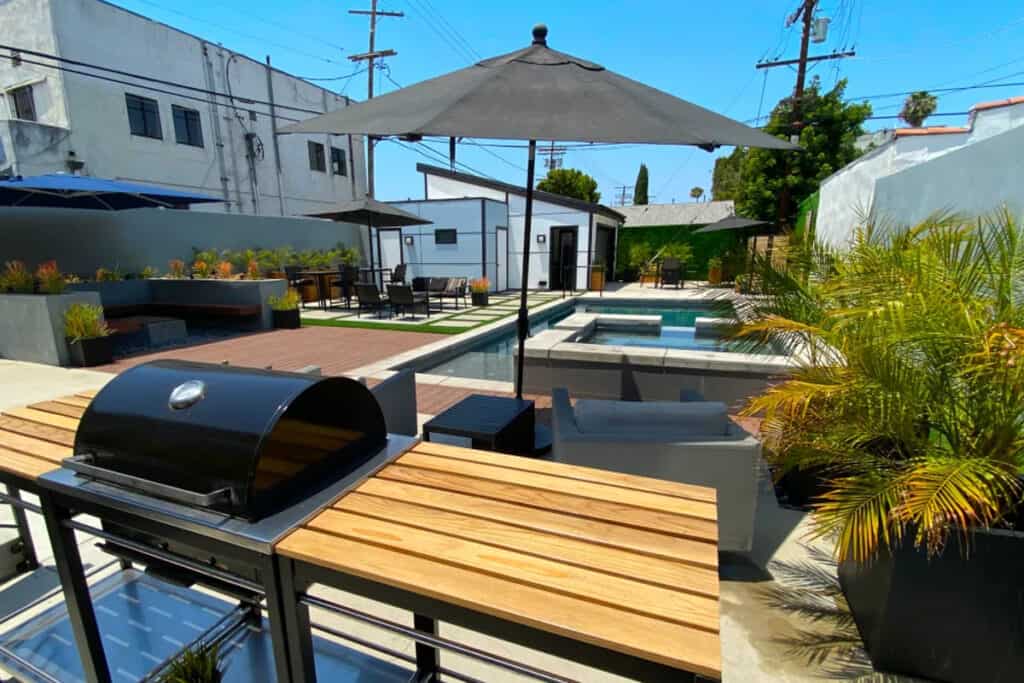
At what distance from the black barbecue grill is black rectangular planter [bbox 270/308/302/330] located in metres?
8.40

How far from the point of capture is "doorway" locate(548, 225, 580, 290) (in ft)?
54.4

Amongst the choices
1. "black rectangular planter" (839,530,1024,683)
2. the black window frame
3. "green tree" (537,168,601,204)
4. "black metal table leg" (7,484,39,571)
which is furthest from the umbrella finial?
"green tree" (537,168,601,204)

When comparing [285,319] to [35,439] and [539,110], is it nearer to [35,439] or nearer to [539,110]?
[35,439]

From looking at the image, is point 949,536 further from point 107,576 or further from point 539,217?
point 539,217

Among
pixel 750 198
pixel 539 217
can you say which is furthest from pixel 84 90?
pixel 750 198

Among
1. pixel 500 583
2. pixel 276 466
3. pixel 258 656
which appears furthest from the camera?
pixel 258 656

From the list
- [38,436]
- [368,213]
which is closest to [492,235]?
[368,213]

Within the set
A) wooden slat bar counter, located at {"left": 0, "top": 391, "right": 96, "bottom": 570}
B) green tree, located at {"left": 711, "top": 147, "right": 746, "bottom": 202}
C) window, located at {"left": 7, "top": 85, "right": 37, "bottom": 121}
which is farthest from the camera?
green tree, located at {"left": 711, "top": 147, "right": 746, "bottom": 202}

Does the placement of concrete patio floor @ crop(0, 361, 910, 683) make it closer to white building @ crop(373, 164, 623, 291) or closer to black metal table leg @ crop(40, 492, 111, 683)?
black metal table leg @ crop(40, 492, 111, 683)

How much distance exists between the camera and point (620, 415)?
2510mm

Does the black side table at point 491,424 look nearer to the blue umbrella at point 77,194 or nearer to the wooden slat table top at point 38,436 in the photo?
the wooden slat table top at point 38,436

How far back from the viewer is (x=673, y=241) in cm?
2072

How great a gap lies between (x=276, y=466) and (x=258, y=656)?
1205 mm

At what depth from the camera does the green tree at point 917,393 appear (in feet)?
5.29
